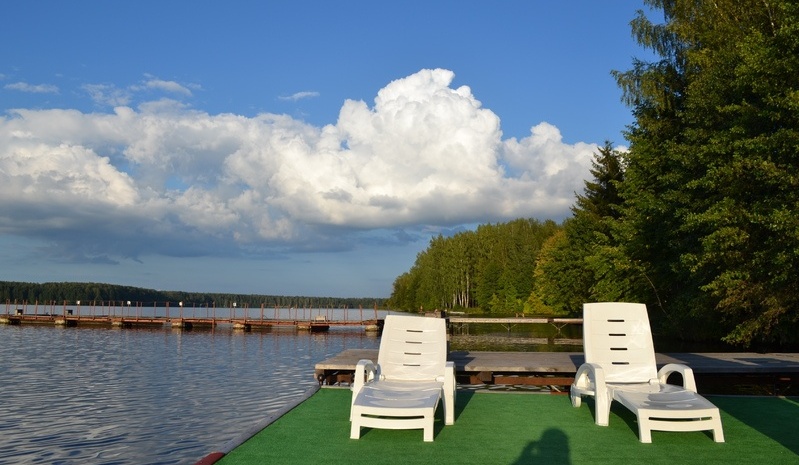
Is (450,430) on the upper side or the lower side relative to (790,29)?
lower

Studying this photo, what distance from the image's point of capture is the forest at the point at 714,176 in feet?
49.8

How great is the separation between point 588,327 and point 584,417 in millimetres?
1183

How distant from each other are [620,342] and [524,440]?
8.10 feet

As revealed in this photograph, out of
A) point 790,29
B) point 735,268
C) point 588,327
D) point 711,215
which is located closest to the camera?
point 588,327

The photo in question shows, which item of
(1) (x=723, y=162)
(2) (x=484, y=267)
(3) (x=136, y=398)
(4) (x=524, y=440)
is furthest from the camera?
(2) (x=484, y=267)

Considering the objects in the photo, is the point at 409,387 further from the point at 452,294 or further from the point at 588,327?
the point at 452,294

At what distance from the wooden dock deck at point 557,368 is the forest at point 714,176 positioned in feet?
13.4

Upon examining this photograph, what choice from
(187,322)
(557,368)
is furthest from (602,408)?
(187,322)

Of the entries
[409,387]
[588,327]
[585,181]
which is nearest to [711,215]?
[588,327]

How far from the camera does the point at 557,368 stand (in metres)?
10.2

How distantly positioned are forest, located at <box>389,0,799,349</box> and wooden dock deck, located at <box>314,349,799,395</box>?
407 cm

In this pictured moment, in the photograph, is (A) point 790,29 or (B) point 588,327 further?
(A) point 790,29

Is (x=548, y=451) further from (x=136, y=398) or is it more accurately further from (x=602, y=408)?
(x=136, y=398)

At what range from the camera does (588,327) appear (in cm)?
815
